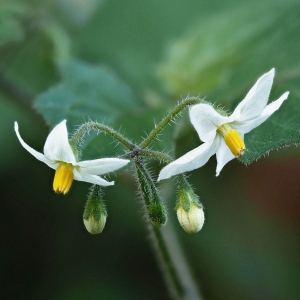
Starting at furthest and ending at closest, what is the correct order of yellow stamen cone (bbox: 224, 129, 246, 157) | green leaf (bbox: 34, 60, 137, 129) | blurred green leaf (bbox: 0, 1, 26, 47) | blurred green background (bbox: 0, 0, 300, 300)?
blurred green background (bbox: 0, 0, 300, 300), blurred green leaf (bbox: 0, 1, 26, 47), green leaf (bbox: 34, 60, 137, 129), yellow stamen cone (bbox: 224, 129, 246, 157)

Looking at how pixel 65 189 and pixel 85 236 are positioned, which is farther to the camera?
pixel 85 236

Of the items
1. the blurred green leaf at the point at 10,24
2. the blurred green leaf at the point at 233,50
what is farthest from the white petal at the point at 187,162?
the blurred green leaf at the point at 10,24

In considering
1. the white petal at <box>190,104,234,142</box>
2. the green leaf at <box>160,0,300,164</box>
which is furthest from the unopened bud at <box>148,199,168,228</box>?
the green leaf at <box>160,0,300,164</box>

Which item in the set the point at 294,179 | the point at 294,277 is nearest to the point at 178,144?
the point at 294,179

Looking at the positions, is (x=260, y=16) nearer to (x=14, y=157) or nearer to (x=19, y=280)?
(x=14, y=157)

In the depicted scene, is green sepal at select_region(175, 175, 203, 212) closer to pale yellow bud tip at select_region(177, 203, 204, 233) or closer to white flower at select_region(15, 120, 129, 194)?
pale yellow bud tip at select_region(177, 203, 204, 233)

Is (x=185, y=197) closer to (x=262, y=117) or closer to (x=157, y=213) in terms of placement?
(x=157, y=213)

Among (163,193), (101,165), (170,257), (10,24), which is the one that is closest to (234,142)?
(101,165)
